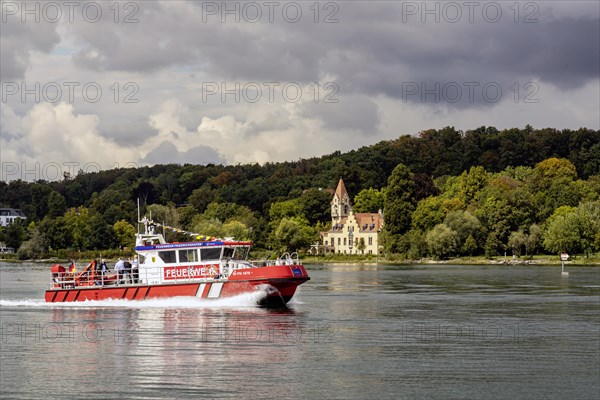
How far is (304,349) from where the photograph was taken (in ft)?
131

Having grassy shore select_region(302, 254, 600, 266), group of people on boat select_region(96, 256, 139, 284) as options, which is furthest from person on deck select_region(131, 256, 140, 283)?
grassy shore select_region(302, 254, 600, 266)

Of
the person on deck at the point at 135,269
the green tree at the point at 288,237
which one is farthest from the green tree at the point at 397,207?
the person on deck at the point at 135,269

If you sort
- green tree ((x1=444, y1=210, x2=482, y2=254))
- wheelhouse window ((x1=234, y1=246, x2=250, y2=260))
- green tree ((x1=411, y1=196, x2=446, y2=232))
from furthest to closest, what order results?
green tree ((x1=411, y1=196, x2=446, y2=232)) < green tree ((x1=444, y1=210, x2=482, y2=254)) < wheelhouse window ((x1=234, y1=246, x2=250, y2=260))

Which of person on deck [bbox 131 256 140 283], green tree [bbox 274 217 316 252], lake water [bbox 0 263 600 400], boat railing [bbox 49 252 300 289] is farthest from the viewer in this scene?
green tree [bbox 274 217 316 252]

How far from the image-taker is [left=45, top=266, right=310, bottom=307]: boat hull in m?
54.8

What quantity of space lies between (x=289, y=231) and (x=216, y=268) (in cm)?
13274

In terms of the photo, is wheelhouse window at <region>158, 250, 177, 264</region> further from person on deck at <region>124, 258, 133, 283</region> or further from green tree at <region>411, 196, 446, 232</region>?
green tree at <region>411, 196, 446, 232</region>

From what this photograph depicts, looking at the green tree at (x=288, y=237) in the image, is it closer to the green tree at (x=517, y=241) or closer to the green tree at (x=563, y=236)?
the green tree at (x=517, y=241)

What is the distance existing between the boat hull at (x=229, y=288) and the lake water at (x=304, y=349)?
21.9 inches

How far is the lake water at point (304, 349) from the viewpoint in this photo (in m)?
31.5

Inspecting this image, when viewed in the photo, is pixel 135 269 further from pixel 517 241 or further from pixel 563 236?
pixel 517 241

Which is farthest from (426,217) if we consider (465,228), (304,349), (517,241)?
(304,349)

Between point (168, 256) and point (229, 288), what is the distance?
14.9 feet

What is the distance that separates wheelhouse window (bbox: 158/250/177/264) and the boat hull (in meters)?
1.43
